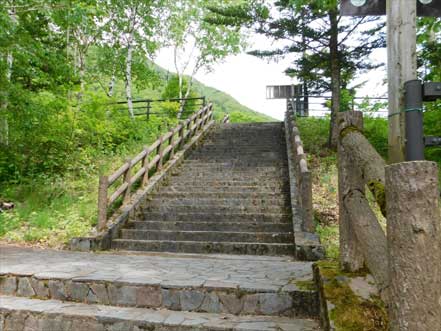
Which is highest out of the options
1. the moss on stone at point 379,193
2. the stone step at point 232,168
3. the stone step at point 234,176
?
the moss on stone at point 379,193

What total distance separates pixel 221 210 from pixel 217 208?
0.09 metres

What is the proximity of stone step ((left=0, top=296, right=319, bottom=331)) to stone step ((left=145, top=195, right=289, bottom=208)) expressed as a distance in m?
3.80

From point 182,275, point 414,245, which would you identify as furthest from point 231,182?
point 414,245

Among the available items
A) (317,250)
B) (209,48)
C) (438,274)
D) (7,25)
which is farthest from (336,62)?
(209,48)

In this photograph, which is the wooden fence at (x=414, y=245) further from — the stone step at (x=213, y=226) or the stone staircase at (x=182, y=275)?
the stone step at (x=213, y=226)

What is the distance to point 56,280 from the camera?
12.9ft

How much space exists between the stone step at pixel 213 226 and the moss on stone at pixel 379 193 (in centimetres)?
Answer: 418

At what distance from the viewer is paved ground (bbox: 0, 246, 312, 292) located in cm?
378

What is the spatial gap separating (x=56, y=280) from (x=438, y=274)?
3.59m

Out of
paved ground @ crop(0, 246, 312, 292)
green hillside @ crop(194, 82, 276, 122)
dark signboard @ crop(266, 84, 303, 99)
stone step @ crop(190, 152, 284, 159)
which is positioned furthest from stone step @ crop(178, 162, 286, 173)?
green hillside @ crop(194, 82, 276, 122)

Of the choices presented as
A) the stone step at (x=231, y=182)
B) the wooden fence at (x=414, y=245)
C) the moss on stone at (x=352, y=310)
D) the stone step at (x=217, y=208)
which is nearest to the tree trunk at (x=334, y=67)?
the stone step at (x=231, y=182)

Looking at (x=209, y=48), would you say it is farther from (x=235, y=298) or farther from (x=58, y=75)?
(x=235, y=298)

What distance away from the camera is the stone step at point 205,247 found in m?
5.64

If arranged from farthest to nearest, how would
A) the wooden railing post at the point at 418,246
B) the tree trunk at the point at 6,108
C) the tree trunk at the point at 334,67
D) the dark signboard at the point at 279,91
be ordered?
the dark signboard at the point at 279,91 < the tree trunk at the point at 334,67 < the tree trunk at the point at 6,108 < the wooden railing post at the point at 418,246
